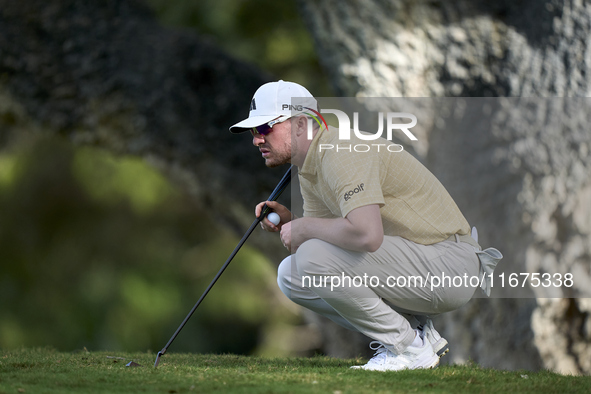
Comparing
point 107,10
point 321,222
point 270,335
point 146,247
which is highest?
point 107,10

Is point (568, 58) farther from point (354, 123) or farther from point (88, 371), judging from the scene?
point (88, 371)

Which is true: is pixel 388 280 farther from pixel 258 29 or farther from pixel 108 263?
pixel 108 263

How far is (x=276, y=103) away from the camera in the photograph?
2.42 meters

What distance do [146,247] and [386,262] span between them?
6.14 m

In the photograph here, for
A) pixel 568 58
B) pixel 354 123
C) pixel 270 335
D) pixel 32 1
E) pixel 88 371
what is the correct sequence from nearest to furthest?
pixel 88 371, pixel 568 58, pixel 354 123, pixel 32 1, pixel 270 335

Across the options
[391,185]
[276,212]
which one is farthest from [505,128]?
[276,212]

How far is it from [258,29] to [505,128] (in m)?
3.95

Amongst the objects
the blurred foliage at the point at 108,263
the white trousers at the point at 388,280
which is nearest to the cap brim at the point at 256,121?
the white trousers at the point at 388,280

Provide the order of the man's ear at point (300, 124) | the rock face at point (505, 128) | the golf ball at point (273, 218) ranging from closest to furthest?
1. the man's ear at point (300, 124)
2. the golf ball at point (273, 218)
3. the rock face at point (505, 128)

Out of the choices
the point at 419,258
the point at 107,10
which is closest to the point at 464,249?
the point at 419,258

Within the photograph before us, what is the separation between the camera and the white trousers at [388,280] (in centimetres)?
233

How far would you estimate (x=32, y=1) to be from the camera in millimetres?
4195

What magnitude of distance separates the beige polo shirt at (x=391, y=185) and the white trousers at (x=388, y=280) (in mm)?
60

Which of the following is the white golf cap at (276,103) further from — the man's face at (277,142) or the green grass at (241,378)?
the green grass at (241,378)
